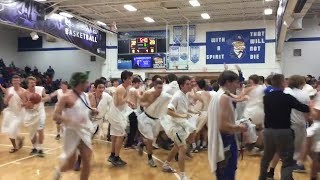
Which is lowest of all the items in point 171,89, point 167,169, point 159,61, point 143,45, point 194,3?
point 167,169

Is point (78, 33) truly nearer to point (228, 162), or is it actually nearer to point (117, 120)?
point (117, 120)

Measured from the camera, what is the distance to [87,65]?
77.7 ft

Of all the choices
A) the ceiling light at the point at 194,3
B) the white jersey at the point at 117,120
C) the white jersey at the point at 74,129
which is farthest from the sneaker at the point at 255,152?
the ceiling light at the point at 194,3

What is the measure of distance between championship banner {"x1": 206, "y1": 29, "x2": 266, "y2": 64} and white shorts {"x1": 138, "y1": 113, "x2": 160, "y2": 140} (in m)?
13.8

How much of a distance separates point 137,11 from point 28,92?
36.8 ft

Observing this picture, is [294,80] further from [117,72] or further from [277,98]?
[117,72]

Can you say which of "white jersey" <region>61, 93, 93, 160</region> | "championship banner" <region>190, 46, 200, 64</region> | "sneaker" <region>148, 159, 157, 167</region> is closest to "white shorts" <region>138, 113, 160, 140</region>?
"sneaker" <region>148, 159, 157, 167</region>

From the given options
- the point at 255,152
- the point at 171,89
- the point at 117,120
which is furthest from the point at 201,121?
the point at 117,120

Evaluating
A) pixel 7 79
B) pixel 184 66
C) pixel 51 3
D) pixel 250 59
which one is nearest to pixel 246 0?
pixel 250 59

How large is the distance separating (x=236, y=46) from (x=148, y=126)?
14.1 m

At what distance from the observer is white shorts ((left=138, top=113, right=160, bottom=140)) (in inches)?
265

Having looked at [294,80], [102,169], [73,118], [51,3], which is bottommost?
[102,169]

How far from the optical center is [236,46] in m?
19.8

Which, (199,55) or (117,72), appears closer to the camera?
(199,55)
